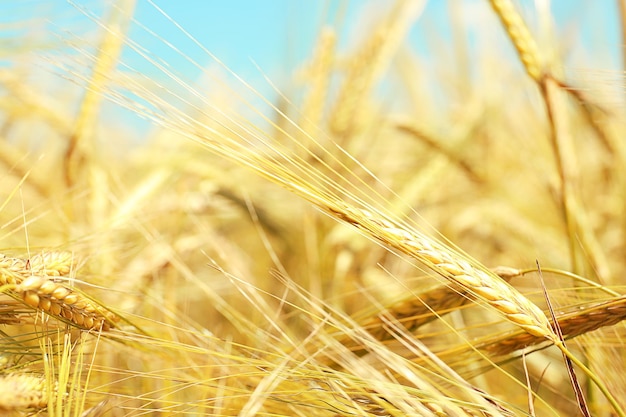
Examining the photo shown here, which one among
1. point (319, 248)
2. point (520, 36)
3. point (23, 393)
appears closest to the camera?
point (23, 393)

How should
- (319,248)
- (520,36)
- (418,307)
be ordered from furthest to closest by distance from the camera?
(319,248)
(520,36)
(418,307)

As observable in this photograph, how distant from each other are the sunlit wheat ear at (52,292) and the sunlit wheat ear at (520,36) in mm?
567

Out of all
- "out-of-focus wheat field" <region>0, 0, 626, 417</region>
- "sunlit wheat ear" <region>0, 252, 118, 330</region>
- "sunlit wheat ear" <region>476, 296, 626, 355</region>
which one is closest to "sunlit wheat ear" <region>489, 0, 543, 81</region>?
"out-of-focus wheat field" <region>0, 0, 626, 417</region>

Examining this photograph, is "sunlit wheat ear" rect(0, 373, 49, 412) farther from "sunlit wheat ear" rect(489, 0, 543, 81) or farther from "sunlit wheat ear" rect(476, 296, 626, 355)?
"sunlit wheat ear" rect(489, 0, 543, 81)

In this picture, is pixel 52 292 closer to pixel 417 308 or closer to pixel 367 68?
pixel 417 308

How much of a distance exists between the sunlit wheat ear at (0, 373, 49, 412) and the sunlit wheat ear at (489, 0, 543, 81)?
638 mm

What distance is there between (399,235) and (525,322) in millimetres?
105

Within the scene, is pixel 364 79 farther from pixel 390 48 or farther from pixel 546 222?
pixel 546 222

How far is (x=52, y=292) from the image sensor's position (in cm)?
44

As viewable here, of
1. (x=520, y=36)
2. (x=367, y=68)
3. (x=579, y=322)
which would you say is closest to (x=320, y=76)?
(x=367, y=68)

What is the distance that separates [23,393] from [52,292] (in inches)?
2.7

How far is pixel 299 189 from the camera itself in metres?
0.47

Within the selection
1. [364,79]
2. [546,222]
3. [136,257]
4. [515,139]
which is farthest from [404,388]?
[515,139]

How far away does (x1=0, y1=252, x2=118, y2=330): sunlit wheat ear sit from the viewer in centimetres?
43
